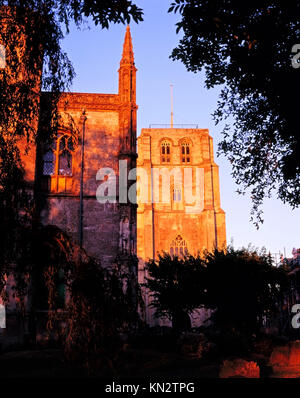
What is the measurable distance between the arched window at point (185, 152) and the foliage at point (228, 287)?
24951 millimetres

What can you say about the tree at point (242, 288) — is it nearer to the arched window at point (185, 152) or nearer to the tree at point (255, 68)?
the tree at point (255, 68)

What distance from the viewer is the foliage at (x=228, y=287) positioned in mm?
22719

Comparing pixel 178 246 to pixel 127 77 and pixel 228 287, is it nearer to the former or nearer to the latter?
pixel 228 287

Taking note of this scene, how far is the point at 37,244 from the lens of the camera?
17.3 ft

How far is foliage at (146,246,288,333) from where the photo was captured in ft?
74.5

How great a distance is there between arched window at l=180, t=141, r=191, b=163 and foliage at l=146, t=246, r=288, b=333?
2495 centimetres

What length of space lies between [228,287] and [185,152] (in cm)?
2834

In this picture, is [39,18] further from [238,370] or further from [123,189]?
[123,189]

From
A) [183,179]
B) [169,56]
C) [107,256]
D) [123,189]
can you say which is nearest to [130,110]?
[123,189]
